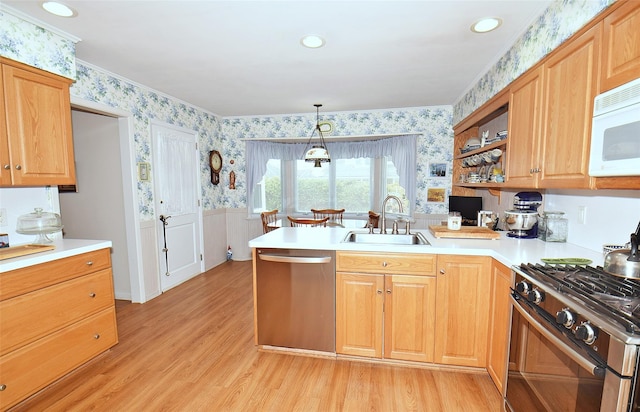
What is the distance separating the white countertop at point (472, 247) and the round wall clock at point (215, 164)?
2.75 m

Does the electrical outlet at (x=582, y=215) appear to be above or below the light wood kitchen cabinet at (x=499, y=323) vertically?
above

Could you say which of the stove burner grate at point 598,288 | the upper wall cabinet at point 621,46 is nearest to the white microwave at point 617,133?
the upper wall cabinet at point 621,46

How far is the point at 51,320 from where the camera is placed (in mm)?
1939

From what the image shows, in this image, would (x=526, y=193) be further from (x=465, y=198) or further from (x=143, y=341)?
(x=143, y=341)

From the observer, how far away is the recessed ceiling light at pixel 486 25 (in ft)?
6.76

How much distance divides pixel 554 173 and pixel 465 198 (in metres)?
2.18

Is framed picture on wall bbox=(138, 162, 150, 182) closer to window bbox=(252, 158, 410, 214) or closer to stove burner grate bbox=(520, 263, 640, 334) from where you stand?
window bbox=(252, 158, 410, 214)

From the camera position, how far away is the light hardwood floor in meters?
1.86

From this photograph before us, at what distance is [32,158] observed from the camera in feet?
6.84

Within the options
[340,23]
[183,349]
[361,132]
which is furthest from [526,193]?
[183,349]

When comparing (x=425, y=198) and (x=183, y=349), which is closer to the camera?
(x=183, y=349)

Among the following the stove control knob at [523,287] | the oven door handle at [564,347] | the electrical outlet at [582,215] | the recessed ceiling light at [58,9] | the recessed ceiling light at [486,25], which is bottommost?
the oven door handle at [564,347]

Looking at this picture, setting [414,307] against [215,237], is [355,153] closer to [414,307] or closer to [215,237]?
[215,237]

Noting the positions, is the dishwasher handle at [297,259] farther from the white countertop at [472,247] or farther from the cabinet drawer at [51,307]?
the cabinet drawer at [51,307]
